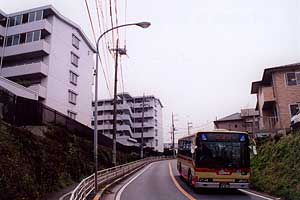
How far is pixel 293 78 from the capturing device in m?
28.4

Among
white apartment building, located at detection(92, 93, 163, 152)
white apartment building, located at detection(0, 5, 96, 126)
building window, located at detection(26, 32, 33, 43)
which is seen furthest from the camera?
white apartment building, located at detection(92, 93, 163, 152)

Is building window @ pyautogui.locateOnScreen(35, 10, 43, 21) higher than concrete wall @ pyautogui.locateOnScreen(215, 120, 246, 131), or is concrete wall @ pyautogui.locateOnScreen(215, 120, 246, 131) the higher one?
building window @ pyautogui.locateOnScreen(35, 10, 43, 21)

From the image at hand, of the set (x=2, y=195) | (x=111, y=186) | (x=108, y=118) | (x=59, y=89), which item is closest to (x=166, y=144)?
(x=108, y=118)

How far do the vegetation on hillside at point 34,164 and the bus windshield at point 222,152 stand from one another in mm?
6994

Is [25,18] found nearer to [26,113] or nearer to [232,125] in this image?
[26,113]

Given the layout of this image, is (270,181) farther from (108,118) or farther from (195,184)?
(108,118)

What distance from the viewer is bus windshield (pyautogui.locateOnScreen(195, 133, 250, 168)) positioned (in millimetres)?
15227

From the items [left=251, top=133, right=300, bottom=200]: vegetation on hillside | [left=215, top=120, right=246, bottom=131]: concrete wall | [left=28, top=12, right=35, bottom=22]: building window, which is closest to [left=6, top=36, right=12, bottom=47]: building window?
[left=28, top=12, right=35, bottom=22]: building window

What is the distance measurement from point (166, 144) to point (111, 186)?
96.1m

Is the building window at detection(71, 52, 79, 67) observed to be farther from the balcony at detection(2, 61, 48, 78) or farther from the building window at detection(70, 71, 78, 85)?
the balcony at detection(2, 61, 48, 78)

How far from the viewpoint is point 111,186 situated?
17.8 meters

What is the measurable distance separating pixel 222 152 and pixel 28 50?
27.5m

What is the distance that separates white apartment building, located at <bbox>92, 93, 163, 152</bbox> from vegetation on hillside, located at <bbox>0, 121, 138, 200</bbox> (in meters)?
53.4

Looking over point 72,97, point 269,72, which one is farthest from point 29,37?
point 269,72
